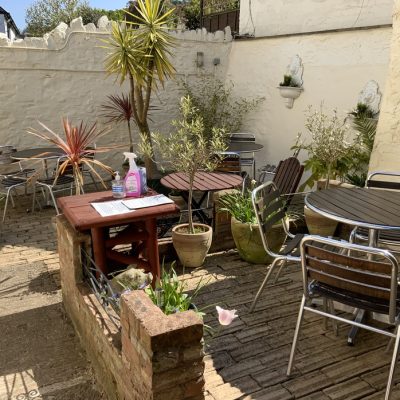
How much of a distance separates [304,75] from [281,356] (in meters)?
5.05

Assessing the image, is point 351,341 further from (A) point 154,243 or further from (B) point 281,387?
(A) point 154,243

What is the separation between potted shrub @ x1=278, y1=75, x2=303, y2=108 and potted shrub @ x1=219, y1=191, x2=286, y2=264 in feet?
10.2

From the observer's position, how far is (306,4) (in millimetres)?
7078

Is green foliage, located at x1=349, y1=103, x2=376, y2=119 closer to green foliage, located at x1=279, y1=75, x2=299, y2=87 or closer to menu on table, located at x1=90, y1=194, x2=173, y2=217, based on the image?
green foliage, located at x1=279, y1=75, x2=299, y2=87

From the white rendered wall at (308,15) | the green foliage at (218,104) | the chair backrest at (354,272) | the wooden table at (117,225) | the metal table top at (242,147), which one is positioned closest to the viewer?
the chair backrest at (354,272)

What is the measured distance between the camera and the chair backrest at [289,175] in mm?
4543

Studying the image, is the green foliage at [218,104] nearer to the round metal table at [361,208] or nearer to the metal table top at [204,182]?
the metal table top at [204,182]

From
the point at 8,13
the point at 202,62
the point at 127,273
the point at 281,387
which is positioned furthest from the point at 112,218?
the point at 8,13

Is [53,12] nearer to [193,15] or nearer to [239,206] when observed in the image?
[193,15]

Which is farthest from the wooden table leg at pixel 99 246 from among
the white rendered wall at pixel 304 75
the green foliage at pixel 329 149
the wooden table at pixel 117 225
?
the white rendered wall at pixel 304 75

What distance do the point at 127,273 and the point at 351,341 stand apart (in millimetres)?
1545

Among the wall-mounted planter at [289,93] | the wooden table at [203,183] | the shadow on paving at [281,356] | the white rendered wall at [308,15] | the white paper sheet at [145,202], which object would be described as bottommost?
the shadow on paving at [281,356]

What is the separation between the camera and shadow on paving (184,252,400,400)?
2.41m

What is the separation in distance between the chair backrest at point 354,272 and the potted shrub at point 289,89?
192 inches
